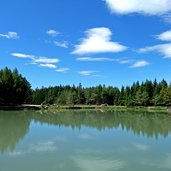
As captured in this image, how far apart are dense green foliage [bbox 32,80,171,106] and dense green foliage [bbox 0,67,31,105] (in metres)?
29.7

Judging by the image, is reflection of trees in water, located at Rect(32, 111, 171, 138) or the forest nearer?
reflection of trees in water, located at Rect(32, 111, 171, 138)

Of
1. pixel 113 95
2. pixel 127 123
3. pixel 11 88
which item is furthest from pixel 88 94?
pixel 127 123

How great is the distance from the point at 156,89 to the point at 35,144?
63.6 metres

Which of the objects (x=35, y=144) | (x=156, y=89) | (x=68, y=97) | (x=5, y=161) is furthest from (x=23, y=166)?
(x=68, y=97)

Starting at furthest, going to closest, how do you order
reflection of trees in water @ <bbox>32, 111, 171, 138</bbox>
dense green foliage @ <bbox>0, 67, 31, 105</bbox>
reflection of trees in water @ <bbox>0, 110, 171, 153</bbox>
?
1. dense green foliage @ <bbox>0, 67, 31, 105</bbox>
2. reflection of trees in water @ <bbox>32, 111, 171, 138</bbox>
3. reflection of trees in water @ <bbox>0, 110, 171, 153</bbox>

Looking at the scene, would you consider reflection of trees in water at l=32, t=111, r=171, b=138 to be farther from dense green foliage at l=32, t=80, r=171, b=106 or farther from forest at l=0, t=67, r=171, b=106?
dense green foliage at l=32, t=80, r=171, b=106

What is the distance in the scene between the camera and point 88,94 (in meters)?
105

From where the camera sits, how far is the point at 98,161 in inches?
496

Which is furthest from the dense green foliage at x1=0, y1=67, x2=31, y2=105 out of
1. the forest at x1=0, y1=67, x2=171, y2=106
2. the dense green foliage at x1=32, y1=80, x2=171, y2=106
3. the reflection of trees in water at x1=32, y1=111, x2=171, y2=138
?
the dense green foliage at x1=32, y1=80, x2=171, y2=106

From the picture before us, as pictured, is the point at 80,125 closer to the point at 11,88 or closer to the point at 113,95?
the point at 11,88

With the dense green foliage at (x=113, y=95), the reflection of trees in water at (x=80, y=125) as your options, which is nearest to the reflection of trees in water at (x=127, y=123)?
the reflection of trees in water at (x=80, y=125)

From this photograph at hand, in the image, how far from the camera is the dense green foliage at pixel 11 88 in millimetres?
62000

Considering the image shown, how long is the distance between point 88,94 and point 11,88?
4448cm

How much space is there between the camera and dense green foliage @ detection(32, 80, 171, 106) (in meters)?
76.4
